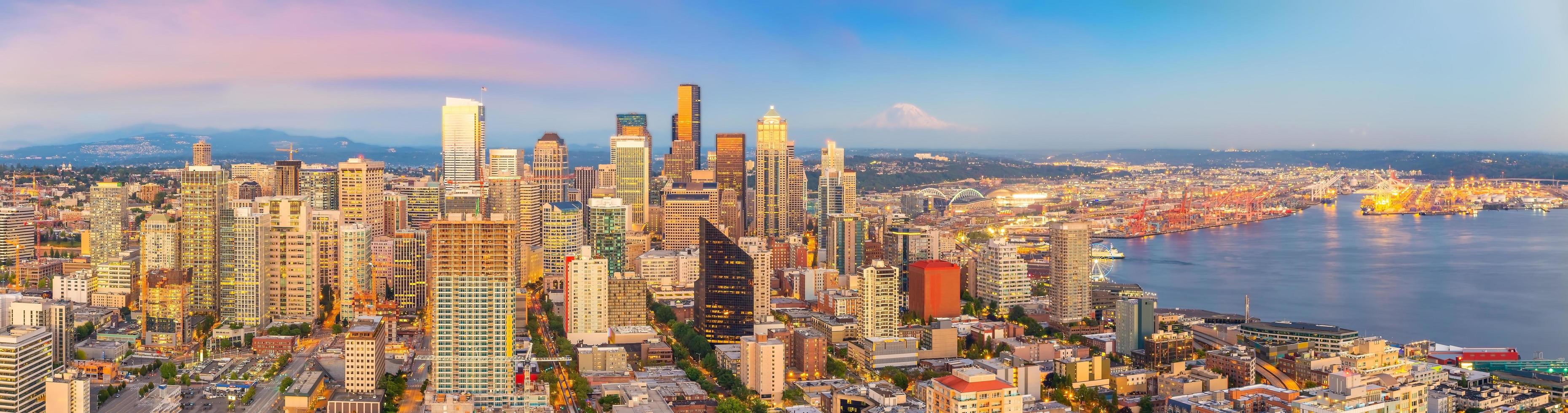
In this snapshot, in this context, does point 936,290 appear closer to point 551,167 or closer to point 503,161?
point 551,167

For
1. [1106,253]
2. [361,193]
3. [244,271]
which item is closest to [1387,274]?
[1106,253]

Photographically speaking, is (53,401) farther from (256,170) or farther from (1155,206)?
(1155,206)

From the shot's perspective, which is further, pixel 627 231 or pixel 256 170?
pixel 256 170

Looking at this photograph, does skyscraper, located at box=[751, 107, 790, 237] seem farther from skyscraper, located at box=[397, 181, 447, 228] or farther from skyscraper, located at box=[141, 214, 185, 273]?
skyscraper, located at box=[141, 214, 185, 273]

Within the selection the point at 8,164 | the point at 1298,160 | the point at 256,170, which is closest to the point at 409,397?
the point at 256,170

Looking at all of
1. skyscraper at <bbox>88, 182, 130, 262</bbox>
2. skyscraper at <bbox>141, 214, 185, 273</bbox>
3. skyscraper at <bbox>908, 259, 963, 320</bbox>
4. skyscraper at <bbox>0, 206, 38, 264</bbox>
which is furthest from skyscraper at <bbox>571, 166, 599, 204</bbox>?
skyscraper at <bbox>908, 259, 963, 320</bbox>
